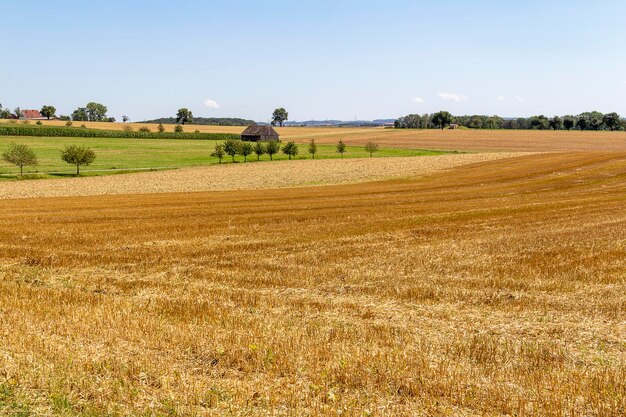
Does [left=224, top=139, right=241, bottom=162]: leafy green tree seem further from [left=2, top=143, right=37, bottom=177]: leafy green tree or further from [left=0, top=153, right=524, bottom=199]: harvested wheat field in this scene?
[left=2, top=143, right=37, bottom=177]: leafy green tree

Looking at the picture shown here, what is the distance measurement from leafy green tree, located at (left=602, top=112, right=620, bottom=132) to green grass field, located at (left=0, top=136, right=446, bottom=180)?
120753mm

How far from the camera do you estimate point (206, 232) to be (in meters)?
22.9

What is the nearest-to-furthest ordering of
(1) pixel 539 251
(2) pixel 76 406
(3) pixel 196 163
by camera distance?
(2) pixel 76 406, (1) pixel 539 251, (3) pixel 196 163

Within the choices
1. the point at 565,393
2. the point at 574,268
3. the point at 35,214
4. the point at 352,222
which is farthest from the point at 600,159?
the point at 565,393

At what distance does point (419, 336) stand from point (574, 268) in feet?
25.3

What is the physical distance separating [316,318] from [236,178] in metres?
55.7

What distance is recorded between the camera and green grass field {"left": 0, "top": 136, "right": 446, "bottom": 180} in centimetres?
7781

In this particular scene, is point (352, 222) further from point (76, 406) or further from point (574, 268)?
point (76, 406)

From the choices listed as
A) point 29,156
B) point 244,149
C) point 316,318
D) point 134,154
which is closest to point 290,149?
point 244,149

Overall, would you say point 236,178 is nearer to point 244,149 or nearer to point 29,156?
point 29,156

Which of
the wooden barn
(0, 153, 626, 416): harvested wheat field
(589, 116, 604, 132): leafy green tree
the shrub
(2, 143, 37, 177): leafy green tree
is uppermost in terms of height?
(589, 116, 604, 132): leafy green tree

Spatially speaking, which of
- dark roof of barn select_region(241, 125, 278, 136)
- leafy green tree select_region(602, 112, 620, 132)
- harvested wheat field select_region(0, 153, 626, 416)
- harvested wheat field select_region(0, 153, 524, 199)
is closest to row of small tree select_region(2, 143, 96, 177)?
harvested wheat field select_region(0, 153, 524, 199)

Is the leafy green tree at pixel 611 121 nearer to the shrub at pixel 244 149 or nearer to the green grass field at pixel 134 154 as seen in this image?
the green grass field at pixel 134 154

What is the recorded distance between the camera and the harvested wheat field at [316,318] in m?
7.30
